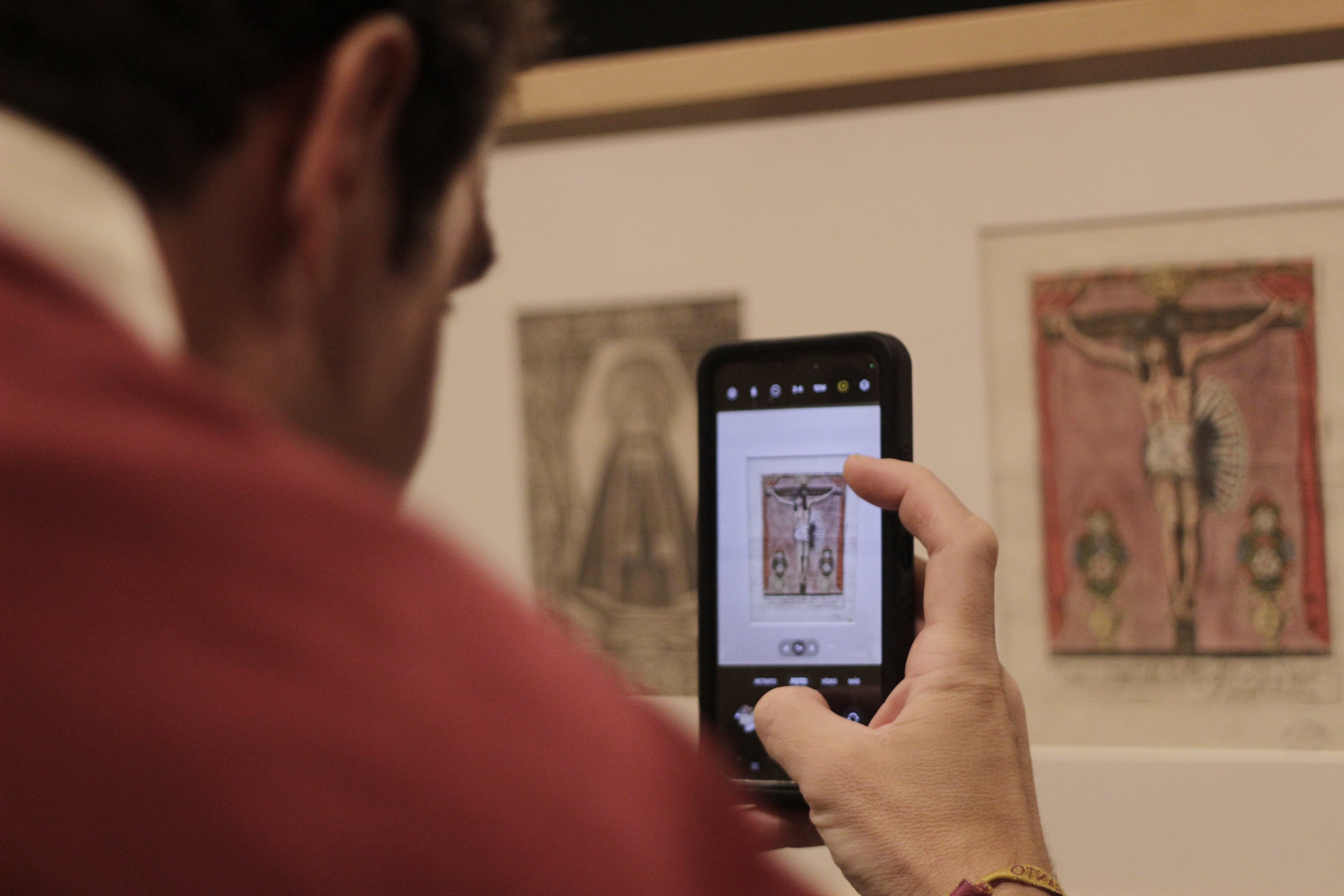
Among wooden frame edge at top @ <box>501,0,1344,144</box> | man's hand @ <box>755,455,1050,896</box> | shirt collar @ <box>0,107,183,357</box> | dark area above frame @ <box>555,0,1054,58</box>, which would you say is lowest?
man's hand @ <box>755,455,1050,896</box>

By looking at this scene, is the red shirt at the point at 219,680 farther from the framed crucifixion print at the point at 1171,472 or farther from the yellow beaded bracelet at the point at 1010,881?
the framed crucifixion print at the point at 1171,472

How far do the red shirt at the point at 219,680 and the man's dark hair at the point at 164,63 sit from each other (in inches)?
2.0

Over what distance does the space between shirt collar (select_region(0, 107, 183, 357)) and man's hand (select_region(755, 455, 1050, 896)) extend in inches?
11.8

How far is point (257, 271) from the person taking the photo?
0.96ft

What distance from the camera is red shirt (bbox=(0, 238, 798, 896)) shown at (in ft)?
0.68

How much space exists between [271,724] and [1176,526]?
466 mm

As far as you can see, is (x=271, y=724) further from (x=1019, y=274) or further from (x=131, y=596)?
(x=1019, y=274)

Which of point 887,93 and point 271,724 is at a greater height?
point 887,93

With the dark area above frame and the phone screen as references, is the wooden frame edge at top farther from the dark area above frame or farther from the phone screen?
the phone screen

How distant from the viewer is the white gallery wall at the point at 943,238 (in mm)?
533

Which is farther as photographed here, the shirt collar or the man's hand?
the man's hand

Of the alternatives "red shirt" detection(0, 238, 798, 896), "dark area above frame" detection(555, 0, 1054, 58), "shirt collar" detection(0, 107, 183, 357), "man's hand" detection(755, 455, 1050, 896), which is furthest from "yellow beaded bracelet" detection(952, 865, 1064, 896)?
"dark area above frame" detection(555, 0, 1054, 58)

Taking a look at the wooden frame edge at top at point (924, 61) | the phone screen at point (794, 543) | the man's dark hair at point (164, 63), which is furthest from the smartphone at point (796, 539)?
the man's dark hair at point (164, 63)

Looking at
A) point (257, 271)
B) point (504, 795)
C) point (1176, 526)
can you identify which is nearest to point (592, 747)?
point (504, 795)
